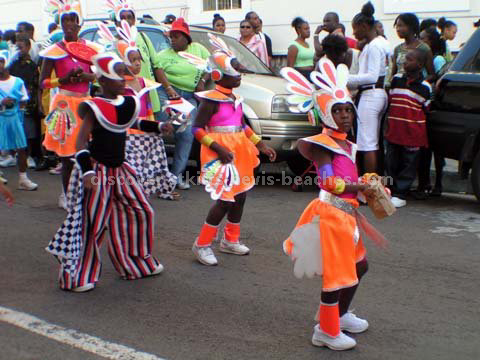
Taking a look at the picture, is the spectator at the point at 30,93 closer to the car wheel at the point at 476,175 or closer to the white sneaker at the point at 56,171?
the white sneaker at the point at 56,171

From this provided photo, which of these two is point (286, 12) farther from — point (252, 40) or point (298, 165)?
point (298, 165)

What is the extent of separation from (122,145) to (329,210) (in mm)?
1805

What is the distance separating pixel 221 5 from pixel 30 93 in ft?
20.3

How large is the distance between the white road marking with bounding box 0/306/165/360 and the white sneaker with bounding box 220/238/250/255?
2.05 m

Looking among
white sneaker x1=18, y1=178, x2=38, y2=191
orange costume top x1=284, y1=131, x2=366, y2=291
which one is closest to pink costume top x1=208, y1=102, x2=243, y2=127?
orange costume top x1=284, y1=131, x2=366, y2=291

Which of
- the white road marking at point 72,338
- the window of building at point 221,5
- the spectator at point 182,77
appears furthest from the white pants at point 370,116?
the window of building at point 221,5

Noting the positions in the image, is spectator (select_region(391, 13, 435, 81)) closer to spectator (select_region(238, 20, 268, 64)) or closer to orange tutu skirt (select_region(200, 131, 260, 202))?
orange tutu skirt (select_region(200, 131, 260, 202))

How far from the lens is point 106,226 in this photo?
18.0ft

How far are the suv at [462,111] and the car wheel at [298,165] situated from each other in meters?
2.11

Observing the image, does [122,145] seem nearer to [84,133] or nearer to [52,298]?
[84,133]

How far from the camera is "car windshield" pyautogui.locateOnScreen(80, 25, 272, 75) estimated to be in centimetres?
993

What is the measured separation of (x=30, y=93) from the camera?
433 inches

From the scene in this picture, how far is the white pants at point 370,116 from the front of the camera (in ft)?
27.5

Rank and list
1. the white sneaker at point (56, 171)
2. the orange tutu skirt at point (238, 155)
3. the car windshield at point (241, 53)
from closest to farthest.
→ the orange tutu skirt at point (238, 155) < the car windshield at point (241, 53) < the white sneaker at point (56, 171)
